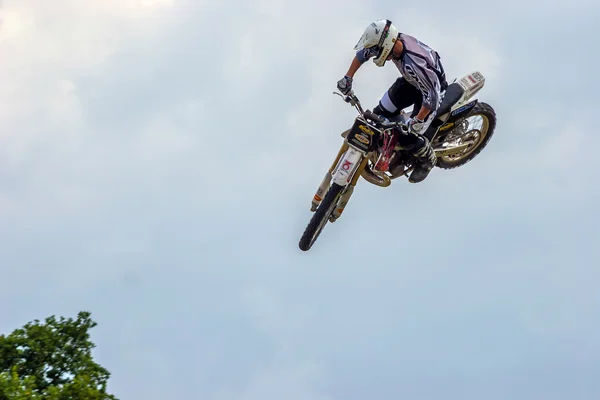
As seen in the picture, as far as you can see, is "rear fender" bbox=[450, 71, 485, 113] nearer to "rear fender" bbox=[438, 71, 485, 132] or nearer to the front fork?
"rear fender" bbox=[438, 71, 485, 132]

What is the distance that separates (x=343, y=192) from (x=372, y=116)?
1.69 meters

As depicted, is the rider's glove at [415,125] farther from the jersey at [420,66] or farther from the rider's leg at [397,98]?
the rider's leg at [397,98]

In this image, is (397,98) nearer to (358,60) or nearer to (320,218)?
(358,60)

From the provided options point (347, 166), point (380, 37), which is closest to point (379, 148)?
point (347, 166)

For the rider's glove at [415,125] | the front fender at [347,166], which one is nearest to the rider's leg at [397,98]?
the rider's glove at [415,125]

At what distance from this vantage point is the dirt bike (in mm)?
16984

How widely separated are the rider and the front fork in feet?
3.23

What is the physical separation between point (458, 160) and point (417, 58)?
434 cm

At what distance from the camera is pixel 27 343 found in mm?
20203

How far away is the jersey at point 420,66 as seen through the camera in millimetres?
16578

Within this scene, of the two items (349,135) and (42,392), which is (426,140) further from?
(42,392)

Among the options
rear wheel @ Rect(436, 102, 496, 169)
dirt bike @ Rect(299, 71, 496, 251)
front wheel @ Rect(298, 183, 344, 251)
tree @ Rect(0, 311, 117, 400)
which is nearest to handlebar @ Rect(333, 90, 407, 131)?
dirt bike @ Rect(299, 71, 496, 251)

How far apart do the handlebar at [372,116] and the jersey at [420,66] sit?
654 mm

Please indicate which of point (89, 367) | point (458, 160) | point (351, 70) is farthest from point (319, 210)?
point (89, 367)
